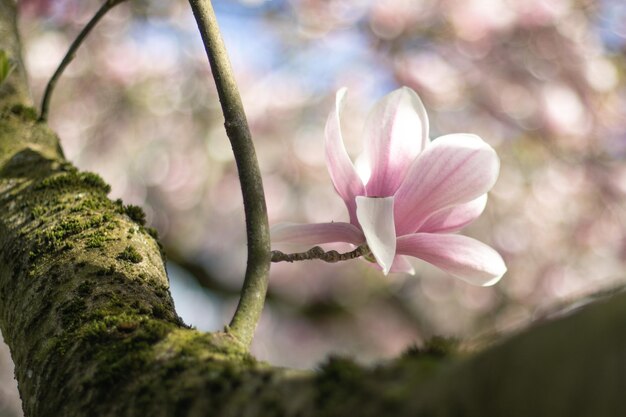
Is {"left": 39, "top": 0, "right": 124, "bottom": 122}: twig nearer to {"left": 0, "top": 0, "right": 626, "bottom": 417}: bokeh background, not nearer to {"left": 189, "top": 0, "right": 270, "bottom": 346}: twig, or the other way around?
{"left": 189, "top": 0, "right": 270, "bottom": 346}: twig

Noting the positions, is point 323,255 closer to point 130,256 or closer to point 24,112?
point 130,256

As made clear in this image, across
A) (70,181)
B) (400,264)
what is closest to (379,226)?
(400,264)

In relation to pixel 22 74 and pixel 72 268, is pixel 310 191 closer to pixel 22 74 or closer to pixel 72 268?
pixel 22 74

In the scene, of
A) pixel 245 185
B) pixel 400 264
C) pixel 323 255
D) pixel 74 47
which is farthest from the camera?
pixel 74 47

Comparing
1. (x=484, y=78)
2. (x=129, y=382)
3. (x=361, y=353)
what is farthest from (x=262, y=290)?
(x=361, y=353)

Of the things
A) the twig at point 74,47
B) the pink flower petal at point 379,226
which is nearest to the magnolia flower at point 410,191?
the pink flower petal at point 379,226

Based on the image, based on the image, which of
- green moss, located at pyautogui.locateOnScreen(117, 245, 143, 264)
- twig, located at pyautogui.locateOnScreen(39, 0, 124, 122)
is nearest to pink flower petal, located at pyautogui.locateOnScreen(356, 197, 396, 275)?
green moss, located at pyautogui.locateOnScreen(117, 245, 143, 264)

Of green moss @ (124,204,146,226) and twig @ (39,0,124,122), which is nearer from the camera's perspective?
green moss @ (124,204,146,226)
